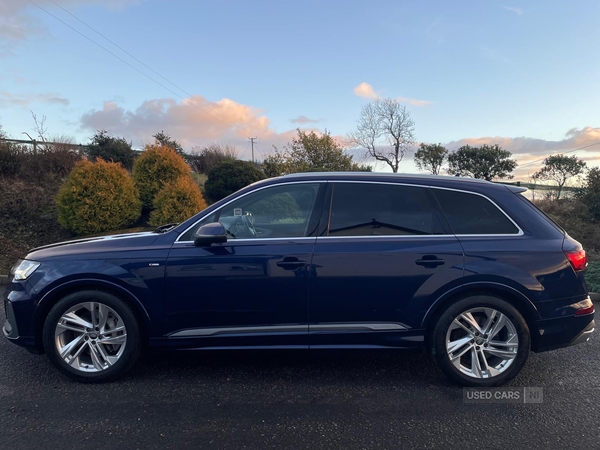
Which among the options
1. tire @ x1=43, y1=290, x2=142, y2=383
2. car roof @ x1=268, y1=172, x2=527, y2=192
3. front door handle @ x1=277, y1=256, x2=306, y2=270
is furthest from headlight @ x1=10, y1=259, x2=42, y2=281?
car roof @ x1=268, y1=172, x2=527, y2=192

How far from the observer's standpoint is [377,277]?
11.3 ft

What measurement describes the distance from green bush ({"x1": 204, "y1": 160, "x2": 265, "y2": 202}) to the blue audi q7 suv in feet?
28.1

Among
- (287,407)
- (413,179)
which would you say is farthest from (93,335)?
(413,179)

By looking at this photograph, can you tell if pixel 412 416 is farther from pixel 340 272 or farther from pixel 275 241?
pixel 275 241

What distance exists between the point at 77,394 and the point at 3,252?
683 centimetres

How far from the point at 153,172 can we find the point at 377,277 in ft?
26.9

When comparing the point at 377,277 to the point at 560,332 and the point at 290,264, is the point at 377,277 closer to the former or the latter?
the point at 290,264

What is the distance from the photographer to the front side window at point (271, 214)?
11.8 ft

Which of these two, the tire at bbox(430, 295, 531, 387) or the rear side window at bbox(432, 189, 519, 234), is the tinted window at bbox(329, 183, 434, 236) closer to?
the rear side window at bbox(432, 189, 519, 234)

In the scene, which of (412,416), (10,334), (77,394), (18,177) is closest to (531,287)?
(412,416)

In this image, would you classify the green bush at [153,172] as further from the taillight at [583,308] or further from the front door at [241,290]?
the taillight at [583,308]

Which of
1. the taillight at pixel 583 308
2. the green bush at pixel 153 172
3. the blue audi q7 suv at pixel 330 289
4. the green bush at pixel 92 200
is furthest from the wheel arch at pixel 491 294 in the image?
the green bush at pixel 153 172

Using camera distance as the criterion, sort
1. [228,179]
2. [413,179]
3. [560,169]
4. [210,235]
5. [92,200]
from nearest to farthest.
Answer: [210,235] < [413,179] < [92,200] < [228,179] < [560,169]

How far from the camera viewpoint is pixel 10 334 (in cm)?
359
